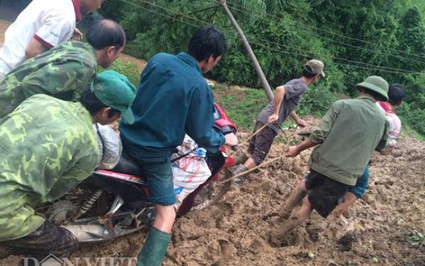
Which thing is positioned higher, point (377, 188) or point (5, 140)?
point (5, 140)

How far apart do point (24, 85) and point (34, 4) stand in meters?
1.06

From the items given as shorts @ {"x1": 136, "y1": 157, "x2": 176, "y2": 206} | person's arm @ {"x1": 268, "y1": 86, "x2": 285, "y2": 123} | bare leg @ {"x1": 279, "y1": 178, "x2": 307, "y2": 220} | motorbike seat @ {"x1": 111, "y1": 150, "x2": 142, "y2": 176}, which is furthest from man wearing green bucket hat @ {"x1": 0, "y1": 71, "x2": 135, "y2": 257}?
person's arm @ {"x1": 268, "y1": 86, "x2": 285, "y2": 123}

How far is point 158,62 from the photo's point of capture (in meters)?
3.34

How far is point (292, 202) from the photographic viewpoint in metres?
4.77

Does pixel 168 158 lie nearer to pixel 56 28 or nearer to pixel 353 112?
pixel 56 28

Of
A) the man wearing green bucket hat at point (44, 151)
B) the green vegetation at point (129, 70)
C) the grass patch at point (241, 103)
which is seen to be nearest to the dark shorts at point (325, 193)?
the man wearing green bucket hat at point (44, 151)

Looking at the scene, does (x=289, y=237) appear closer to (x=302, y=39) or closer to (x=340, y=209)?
(x=340, y=209)

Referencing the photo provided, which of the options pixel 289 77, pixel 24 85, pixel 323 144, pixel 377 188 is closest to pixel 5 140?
pixel 24 85

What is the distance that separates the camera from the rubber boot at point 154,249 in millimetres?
3244

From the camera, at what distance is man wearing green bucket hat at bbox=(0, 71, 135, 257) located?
2.27 m

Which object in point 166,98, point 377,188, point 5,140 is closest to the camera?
point 5,140

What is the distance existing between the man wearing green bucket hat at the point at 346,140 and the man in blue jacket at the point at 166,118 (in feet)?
4.37

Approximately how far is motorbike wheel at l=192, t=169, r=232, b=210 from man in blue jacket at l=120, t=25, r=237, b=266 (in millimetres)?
1017

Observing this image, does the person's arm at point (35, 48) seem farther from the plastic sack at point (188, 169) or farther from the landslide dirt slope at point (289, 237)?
the landslide dirt slope at point (289, 237)
